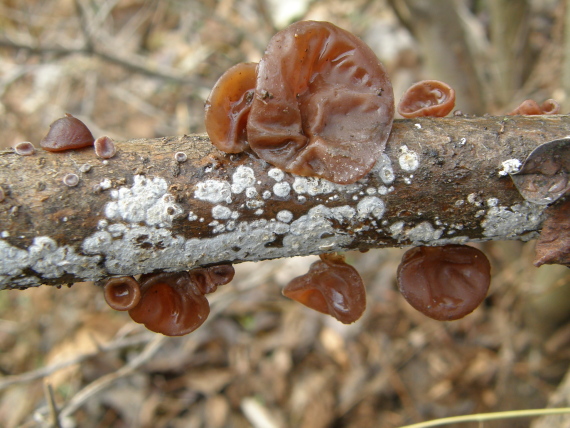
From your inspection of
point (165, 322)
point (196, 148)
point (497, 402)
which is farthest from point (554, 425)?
point (196, 148)

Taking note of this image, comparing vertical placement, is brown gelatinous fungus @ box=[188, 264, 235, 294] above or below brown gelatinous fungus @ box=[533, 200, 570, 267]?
above

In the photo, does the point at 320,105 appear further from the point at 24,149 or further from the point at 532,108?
the point at 24,149

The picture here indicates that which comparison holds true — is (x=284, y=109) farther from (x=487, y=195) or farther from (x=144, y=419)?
(x=144, y=419)

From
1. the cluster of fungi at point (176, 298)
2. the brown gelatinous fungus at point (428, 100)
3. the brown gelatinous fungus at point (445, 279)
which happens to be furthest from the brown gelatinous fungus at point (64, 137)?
the brown gelatinous fungus at point (445, 279)

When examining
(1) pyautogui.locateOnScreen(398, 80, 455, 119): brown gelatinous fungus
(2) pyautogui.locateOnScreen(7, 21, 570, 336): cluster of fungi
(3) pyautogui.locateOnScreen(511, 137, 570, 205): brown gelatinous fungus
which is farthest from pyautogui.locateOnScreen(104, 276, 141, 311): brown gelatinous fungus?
(3) pyautogui.locateOnScreen(511, 137, 570, 205): brown gelatinous fungus

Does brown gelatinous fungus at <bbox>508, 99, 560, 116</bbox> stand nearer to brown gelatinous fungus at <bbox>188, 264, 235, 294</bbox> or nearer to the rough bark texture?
the rough bark texture

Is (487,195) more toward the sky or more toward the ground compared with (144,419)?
more toward the sky

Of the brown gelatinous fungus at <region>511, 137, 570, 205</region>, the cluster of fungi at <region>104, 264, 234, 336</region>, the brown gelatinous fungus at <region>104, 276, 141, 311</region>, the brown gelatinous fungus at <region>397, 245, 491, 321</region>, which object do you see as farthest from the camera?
the brown gelatinous fungus at <region>397, 245, 491, 321</region>
